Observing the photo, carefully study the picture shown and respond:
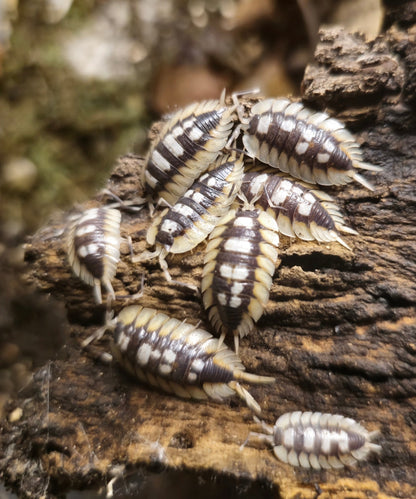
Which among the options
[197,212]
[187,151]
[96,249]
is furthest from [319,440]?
[187,151]

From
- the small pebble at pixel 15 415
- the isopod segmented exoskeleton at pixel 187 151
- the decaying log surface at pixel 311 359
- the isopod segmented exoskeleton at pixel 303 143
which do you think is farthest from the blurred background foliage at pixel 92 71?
the small pebble at pixel 15 415

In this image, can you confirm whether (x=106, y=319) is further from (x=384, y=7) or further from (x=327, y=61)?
(x=384, y=7)

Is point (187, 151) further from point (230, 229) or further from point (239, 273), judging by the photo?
point (239, 273)

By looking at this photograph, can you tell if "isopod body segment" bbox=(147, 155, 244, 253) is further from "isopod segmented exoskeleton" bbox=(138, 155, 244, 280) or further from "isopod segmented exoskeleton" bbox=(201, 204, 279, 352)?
"isopod segmented exoskeleton" bbox=(201, 204, 279, 352)

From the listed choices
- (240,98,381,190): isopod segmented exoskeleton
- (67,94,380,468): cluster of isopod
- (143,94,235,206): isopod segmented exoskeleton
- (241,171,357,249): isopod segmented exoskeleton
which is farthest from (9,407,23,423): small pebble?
(240,98,381,190): isopod segmented exoskeleton

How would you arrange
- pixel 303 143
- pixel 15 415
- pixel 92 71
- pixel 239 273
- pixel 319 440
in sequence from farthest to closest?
pixel 92 71, pixel 15 415, pixel 303 143, pixel 239 273, pixel 319 440

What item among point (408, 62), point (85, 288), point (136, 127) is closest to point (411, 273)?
point (408, 62)
